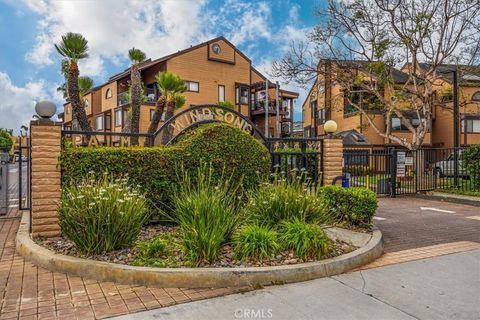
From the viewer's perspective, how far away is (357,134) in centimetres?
2508

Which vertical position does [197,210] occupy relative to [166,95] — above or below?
below

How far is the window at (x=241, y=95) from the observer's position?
1299 inches

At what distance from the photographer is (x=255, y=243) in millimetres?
4820

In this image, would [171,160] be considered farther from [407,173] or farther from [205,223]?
[407,173]

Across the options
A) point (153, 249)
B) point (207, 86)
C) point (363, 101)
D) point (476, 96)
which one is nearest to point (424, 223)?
point (153, 249)

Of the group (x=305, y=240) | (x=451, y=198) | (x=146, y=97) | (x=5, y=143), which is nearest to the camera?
(x=305, y=240)

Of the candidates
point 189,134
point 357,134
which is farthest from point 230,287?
point 357,134

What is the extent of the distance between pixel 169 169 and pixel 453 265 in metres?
4.74

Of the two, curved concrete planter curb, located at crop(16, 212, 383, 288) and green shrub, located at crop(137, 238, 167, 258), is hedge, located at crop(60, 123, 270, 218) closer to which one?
green shrub, located at crop(137, 238, 167, 258)

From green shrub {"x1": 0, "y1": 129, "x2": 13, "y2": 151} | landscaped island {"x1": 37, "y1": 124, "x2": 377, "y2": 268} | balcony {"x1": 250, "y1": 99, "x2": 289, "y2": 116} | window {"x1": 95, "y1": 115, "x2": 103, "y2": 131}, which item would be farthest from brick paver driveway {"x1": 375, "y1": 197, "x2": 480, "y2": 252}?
window {"x1": 95, "y1": 115, "x2": 103, "y2": 131}

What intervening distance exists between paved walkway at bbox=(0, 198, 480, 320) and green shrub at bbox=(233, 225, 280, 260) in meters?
0.63

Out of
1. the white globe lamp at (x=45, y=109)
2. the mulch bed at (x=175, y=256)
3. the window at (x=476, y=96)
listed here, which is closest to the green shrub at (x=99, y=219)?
the mulch bed at (x=175, y=256)

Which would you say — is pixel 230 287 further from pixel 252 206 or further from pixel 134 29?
pixel 134 29

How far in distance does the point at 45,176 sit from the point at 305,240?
→ 417 cm
